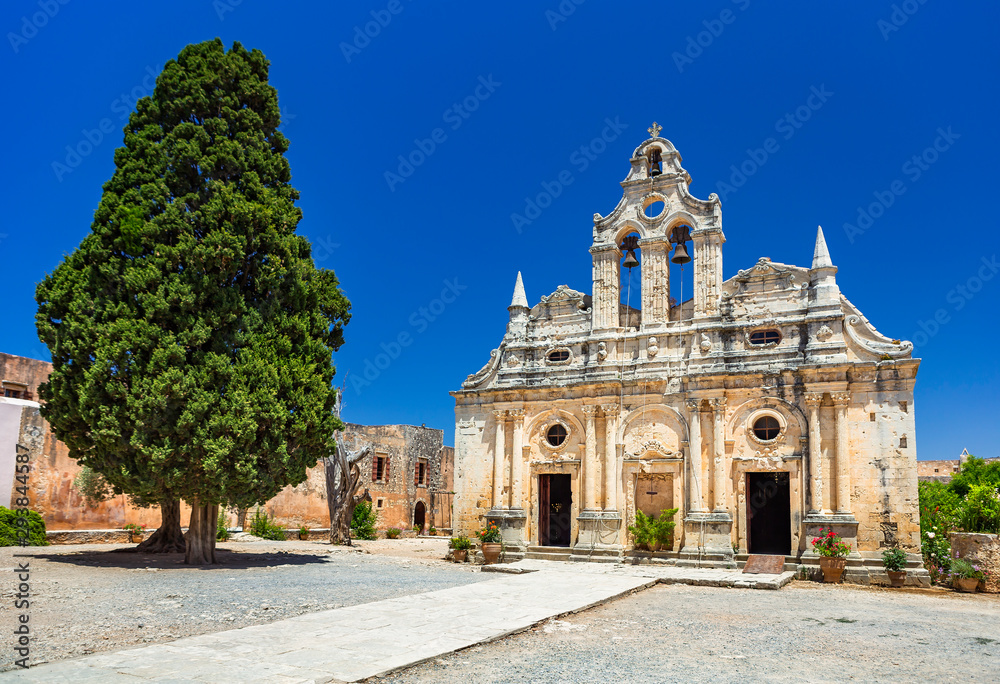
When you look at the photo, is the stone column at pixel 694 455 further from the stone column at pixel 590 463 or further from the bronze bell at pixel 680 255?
the bronze bell at pixel 680 255

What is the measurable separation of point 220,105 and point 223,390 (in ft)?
22.6

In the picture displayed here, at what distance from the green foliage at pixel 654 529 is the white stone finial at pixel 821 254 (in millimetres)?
7841

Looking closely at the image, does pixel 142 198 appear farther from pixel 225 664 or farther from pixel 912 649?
pixel 912 649

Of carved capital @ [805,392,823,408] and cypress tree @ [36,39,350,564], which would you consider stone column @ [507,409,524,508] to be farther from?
carved capital @ [805,392,823,408]

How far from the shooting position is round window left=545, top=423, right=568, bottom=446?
72.0ft

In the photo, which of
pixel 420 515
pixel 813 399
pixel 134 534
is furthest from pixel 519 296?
pixel 420 515

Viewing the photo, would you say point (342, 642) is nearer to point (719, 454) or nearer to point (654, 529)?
point (654, 529)

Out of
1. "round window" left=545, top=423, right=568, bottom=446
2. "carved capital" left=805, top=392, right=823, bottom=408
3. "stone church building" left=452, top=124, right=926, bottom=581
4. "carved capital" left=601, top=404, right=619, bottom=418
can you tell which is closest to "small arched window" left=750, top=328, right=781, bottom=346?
"stone church building" left=452, top=124, right=926, bottom=581

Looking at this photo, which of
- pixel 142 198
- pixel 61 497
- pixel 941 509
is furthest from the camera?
pixel 61 497

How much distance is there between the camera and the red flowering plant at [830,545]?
56.5ft

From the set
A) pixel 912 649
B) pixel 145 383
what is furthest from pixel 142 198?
pixel 912 649

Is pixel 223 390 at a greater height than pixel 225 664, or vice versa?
pixel 223 390

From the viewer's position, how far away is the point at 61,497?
885 inches

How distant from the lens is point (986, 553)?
15.8 metres
